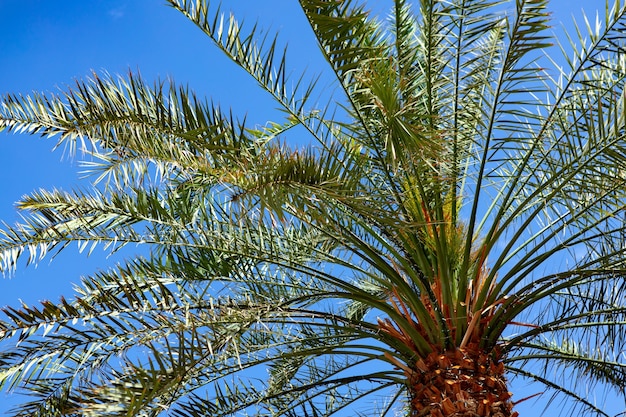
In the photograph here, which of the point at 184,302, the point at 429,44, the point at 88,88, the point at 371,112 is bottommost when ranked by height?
the point at 184,302

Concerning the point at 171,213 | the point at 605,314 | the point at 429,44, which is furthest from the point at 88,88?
the point at 605,314

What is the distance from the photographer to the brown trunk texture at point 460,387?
18.6 ft

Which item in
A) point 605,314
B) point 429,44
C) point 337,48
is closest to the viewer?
point 337,48

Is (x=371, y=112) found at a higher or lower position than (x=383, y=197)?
higher

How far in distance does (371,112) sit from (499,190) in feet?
5.43

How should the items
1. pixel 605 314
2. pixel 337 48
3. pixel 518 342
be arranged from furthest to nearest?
1. pixel 605 314
2. pixel 518 342
3. pixel 337 48

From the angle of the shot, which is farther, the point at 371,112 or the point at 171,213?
the point at 171,213

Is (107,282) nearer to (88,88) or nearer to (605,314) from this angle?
(88,88)

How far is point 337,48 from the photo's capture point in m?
5.53

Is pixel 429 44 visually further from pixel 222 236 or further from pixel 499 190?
pixel 222 236

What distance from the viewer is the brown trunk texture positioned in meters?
5.68

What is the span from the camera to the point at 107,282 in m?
7.30

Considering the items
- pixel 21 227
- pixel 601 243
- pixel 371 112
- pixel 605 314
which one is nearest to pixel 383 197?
pixel 371 112

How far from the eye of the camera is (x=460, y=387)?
5.73 metres
